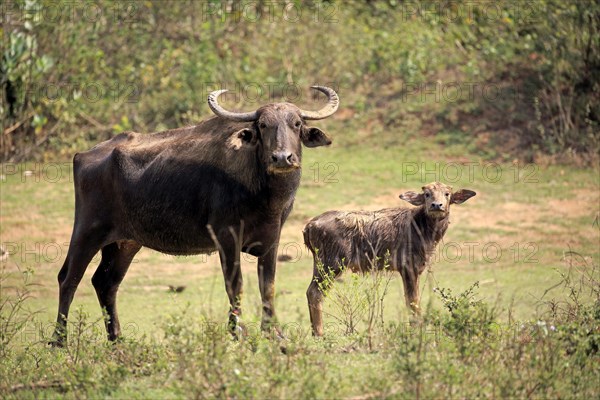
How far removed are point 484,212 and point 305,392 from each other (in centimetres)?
963

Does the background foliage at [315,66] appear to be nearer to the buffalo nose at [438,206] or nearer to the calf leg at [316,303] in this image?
the buffalo nose at [438,206]

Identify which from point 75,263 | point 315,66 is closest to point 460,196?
point 75,263

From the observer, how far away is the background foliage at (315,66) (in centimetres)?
1761

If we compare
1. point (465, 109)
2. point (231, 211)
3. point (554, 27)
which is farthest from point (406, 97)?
point (231, 211)

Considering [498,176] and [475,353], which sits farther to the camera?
[498,176]

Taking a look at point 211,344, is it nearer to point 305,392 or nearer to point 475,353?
point 305,392

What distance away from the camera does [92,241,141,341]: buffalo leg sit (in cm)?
966

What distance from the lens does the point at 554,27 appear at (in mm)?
18094

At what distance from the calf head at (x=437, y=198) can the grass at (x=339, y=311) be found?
0.78m

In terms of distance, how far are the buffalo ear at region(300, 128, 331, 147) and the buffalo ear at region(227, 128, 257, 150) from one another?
0.45 metres

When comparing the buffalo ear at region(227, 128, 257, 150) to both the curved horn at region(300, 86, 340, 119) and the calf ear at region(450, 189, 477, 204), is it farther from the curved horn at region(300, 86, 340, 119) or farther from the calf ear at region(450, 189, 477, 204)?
the calf ear at region(450, 189, 477, 204)

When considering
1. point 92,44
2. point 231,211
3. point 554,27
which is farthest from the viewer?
point 92,44

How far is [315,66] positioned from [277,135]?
11.9 m

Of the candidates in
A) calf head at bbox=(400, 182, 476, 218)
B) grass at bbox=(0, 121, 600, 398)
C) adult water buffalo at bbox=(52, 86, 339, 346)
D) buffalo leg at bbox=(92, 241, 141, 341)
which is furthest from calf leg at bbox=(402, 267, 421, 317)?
buffalo leg at bbox=(92, 241, 141, 341)
